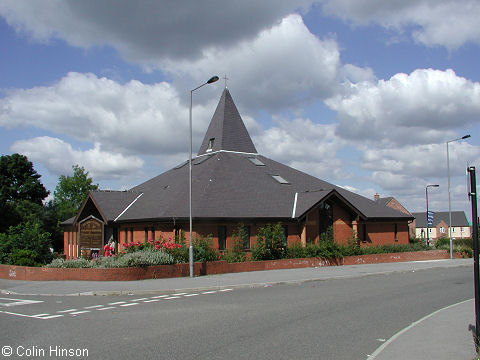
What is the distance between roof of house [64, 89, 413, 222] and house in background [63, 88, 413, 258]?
67mm

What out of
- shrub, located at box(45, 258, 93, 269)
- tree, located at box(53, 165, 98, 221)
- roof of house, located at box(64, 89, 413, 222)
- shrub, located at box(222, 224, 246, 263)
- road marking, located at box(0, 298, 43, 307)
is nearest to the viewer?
road marking, located at box(0, 298, 43, 307)

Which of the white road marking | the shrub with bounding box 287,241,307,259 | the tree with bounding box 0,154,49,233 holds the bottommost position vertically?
the white road marking

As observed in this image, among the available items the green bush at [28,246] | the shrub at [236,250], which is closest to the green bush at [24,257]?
the green bush at [28,246]

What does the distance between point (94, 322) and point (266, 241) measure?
16.8m

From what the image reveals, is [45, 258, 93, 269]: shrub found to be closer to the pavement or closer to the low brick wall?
the low brick wall

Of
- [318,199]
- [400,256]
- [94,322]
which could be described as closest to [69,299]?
[94,322]

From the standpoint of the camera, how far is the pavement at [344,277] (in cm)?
787

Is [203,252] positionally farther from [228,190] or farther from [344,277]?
[228,190]

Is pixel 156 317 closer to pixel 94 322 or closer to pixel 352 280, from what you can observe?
pixel 94 322

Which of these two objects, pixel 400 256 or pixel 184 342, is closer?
pixel 184 342

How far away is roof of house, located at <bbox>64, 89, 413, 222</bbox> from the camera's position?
3053 cm

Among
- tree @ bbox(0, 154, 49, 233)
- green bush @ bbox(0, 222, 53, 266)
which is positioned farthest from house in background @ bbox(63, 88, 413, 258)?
tree @ bbox(0, 154, 49, 233)

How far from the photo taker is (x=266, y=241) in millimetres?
26797

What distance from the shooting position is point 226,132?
1603 inches
